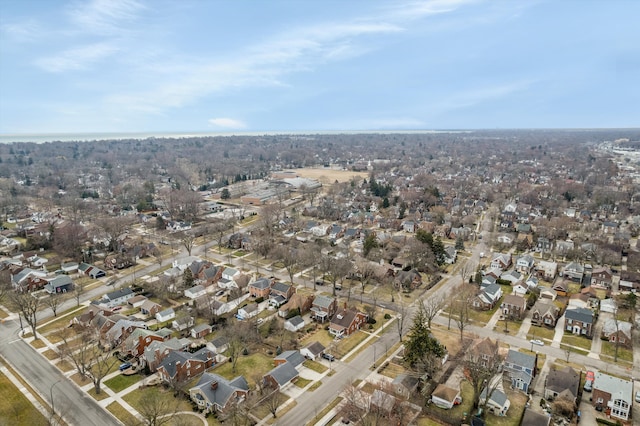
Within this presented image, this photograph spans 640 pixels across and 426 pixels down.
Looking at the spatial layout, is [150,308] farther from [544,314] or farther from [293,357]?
[544,314]

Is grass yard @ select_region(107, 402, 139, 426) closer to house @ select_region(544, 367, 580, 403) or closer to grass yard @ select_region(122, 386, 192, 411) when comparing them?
grass yard @ select_region(122, 386, 192, 411)

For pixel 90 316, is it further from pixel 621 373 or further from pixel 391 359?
pixel 621 373

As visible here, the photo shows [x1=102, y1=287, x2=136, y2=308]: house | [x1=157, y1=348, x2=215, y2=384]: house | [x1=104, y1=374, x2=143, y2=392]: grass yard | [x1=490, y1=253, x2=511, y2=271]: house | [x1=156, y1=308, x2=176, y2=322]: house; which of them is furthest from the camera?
[x1=490, y1=253, x2=511, y2=271]: house

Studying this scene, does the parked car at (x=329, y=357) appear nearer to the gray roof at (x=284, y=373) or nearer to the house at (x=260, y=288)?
the gray roof at (x=284, y=373)

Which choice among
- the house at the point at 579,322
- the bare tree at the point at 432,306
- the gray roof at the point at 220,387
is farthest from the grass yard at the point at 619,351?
the gray roof at the point at 220,387

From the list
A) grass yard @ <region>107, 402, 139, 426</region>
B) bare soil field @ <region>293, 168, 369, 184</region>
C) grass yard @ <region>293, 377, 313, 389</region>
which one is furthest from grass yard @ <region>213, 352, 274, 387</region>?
bare soil field @ <region>293, 168, 369, 184</region>

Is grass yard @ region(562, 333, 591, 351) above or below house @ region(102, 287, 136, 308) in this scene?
below
